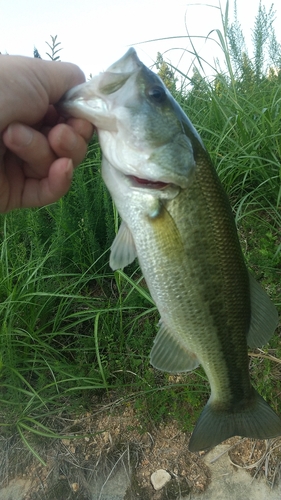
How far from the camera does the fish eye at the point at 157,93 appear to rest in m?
1.30

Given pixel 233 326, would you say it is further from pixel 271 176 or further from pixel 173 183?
pixel 271 176

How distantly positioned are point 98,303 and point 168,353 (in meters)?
1.28

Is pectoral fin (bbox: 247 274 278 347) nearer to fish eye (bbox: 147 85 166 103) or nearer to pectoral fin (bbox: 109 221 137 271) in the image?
pectoral fin (bbox: 109 221 137 271)

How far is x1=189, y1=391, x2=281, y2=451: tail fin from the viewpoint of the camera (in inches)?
57.7

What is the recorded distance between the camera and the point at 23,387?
7.65ft

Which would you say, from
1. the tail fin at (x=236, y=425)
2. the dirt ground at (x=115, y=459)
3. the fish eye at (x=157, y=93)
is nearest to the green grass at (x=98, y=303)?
the dirt ground at (x=115, y=459)

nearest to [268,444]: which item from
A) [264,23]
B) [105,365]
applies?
[105,365]

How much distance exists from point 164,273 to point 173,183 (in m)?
0.30

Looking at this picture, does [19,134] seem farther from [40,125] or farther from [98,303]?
[98,303]

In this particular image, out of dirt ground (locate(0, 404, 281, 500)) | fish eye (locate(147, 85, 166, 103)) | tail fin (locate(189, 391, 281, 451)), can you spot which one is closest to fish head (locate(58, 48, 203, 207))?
fish eye (locate(147, 85, 166, 103))

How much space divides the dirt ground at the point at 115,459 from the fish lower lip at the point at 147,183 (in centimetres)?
Result: 153

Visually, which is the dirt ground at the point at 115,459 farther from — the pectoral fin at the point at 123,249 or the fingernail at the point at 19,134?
the fingernail at the point at 19,134

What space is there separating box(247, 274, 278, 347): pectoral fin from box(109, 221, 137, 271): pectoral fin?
48 centimetres

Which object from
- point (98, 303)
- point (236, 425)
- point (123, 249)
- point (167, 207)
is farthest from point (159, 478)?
point (167, 207)
